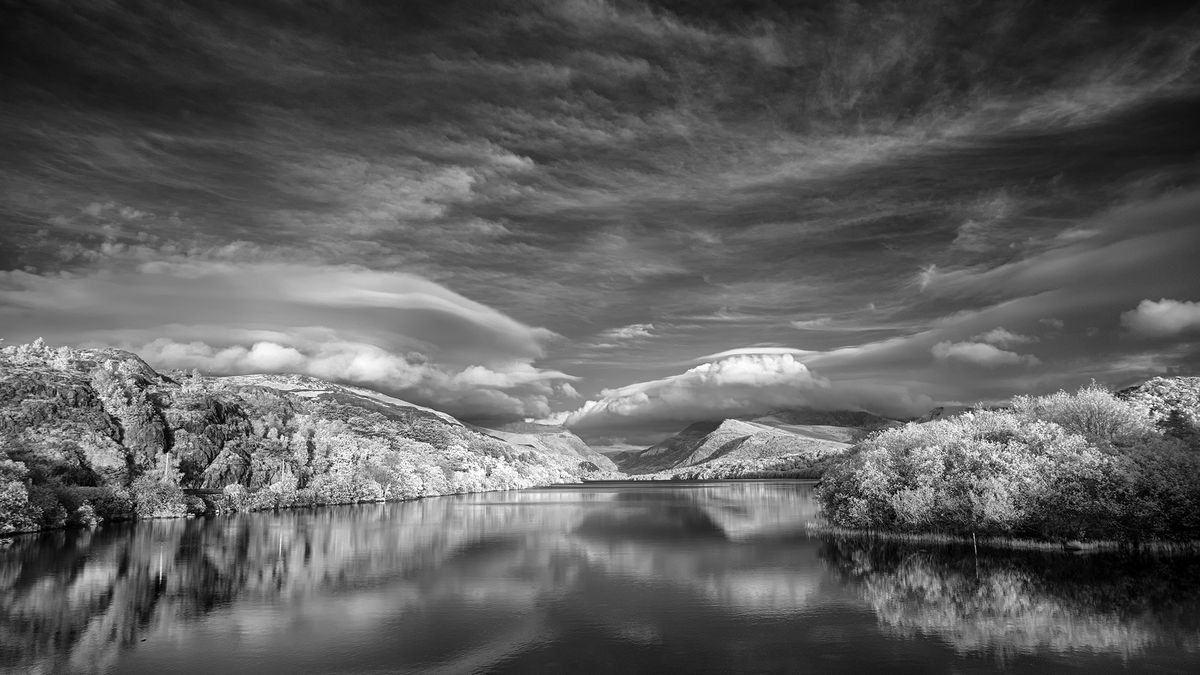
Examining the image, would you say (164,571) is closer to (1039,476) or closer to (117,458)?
(1039,476)

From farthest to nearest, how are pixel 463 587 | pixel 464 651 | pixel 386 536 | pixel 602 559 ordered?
pixel 386 536 → pixel 602 559 → pixel 463 587 → pixel 464 651

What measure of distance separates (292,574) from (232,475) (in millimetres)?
133775

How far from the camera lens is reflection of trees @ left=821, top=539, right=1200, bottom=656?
3959 centimetres

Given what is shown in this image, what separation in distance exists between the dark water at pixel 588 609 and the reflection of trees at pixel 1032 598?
0.77 feet

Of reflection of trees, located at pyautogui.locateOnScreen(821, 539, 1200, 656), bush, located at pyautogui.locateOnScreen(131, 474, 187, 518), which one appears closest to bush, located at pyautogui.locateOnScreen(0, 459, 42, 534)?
bush, located at pyautogui.locateOnScreen(131, 474, 187, 518)

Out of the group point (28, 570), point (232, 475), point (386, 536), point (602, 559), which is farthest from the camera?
point (232, 475)

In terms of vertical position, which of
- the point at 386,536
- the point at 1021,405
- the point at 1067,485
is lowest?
the point at 386,536

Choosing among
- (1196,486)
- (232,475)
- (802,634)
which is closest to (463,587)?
(802,634)

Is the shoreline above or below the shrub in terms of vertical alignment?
below

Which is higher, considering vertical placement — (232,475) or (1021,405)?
(1021,405)

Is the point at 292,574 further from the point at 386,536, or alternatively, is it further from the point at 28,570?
the point at 386,536

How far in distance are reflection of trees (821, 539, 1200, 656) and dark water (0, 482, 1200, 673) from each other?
0.23 m

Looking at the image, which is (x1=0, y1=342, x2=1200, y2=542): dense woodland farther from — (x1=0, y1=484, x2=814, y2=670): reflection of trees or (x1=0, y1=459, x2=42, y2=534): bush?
(x1=0, y1=484, x2=814, y2=670): reflection of trees

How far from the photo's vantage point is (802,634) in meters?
41.2
